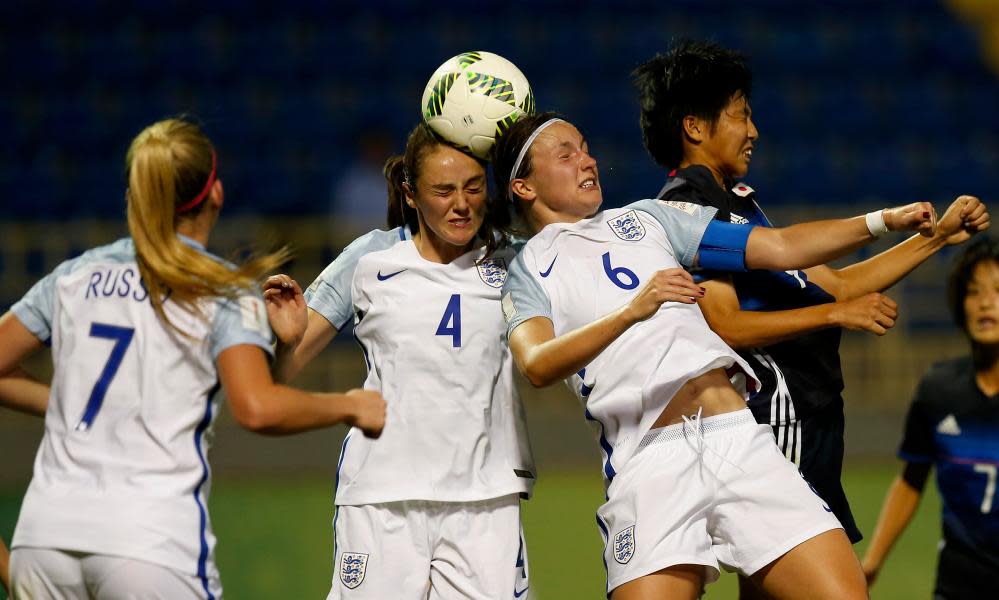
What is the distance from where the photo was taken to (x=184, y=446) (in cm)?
322

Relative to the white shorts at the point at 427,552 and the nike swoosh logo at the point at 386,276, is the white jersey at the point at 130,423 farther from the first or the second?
the nike swoosh logo at the point at 386,276

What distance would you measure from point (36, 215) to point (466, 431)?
985cm

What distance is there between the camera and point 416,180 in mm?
4211

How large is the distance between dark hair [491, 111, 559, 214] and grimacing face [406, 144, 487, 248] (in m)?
0.08

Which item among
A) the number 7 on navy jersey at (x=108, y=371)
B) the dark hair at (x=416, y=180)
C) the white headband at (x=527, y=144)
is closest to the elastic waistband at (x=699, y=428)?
the dark hair at (x=416, y=180)

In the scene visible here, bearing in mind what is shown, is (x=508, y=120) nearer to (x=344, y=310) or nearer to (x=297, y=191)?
(x=344, y=310)

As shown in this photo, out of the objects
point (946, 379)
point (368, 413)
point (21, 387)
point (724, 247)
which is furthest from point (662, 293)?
point (946, 379)

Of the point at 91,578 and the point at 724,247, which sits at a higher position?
the point at 724,247

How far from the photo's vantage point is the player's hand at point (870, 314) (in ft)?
12.1

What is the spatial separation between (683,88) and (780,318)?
3.13 feet

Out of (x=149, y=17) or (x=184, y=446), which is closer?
(x=184, y=446)

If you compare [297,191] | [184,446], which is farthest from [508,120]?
[297,191]

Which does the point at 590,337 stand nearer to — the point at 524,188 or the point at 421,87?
the point at 524,188

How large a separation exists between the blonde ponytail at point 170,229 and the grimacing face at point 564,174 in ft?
3.70
